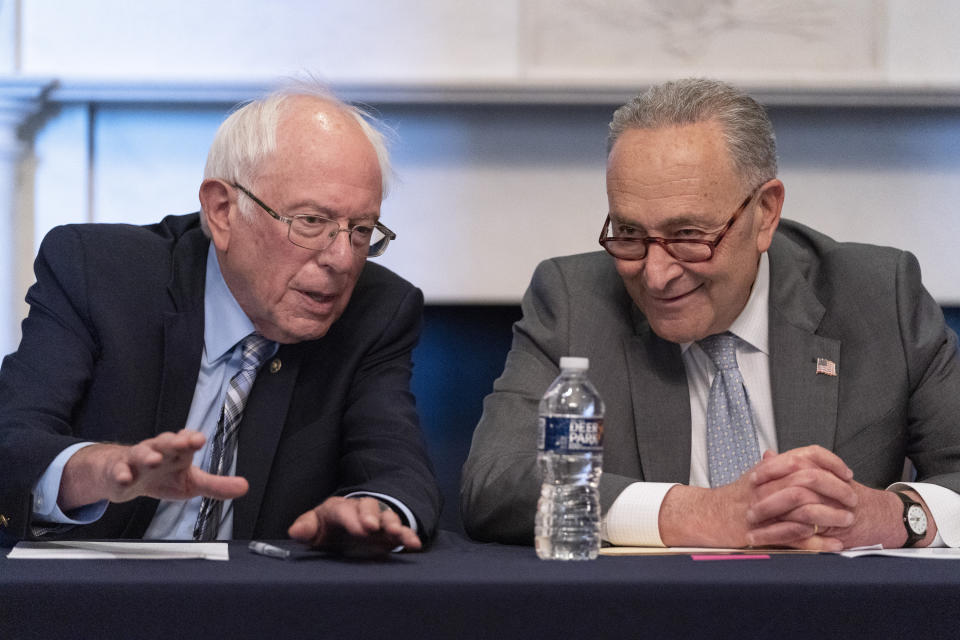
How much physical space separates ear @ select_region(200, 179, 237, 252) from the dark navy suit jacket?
92 millimetres

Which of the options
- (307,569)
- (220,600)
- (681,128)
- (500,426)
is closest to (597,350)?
(500,426)

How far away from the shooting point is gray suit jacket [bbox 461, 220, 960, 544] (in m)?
2.28

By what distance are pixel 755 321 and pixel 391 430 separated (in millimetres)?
855

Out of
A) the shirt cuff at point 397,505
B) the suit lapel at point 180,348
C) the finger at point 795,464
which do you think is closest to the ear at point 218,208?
the suit lapel at point 180,348

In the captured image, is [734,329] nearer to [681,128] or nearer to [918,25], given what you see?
[681,128]

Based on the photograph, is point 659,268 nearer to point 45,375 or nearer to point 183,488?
point 183,488

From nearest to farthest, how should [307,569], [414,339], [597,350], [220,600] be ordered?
[220,600] < [307,569] < [597,350] < [414,339]

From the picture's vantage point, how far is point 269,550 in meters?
1.58

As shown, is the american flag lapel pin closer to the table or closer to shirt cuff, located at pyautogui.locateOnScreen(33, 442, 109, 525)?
the table

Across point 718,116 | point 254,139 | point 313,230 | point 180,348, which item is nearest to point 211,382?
point 180,348

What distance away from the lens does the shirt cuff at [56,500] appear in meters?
1.77

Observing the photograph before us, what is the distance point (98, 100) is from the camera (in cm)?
329

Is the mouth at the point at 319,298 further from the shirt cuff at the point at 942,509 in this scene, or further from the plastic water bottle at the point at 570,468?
the shirt cuff at the point at 942,509

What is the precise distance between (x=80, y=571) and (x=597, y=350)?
1.30 metres
